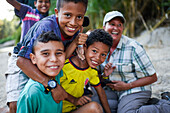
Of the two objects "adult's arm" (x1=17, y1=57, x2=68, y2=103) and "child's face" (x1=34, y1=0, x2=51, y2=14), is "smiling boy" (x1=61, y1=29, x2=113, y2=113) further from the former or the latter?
"child's face" (x1=34, y1=0, x2=51, y2=14)

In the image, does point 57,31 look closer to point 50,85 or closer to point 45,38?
point 45,38

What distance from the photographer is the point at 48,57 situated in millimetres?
1345

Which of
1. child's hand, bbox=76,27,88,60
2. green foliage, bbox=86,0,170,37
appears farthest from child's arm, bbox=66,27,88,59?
green foliage, bbox=86,0,170,37

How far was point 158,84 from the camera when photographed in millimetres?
2965

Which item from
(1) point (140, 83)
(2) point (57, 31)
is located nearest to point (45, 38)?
(2) point (57, 31)

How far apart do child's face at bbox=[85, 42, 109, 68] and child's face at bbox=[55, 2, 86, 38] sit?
323 mm

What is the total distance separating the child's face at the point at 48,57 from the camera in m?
1.33

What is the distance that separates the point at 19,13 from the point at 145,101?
223 cm

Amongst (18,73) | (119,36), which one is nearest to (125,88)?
(119,36)

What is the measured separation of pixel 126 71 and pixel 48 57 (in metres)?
1.23

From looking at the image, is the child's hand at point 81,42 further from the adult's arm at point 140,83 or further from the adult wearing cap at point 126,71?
the adult's arm at point 140,83

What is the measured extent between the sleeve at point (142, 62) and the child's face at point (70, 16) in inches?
37.0

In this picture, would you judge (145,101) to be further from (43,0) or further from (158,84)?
(43,0)

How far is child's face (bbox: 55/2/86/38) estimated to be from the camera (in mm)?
1553
